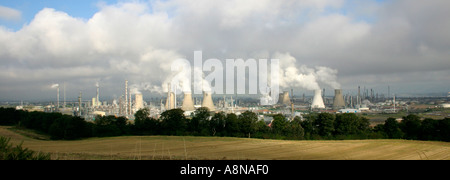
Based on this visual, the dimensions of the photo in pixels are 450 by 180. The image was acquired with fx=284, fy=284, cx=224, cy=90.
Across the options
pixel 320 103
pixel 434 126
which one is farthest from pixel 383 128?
pixel 320 103

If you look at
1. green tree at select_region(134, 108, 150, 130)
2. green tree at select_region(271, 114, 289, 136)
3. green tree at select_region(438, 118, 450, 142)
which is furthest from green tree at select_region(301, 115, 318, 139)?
green tree at select_region(134, 108, 150, 130)

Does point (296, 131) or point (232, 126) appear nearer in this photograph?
point (296, 131)

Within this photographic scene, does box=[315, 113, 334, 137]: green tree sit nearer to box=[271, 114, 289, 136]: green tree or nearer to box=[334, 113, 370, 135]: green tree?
box=[334, 113, 370, 135]: green tree

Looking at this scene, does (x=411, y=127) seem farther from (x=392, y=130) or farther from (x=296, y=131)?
(x=296, y=131)

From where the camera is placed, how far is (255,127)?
26453 millimetres

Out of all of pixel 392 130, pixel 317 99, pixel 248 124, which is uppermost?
pixel 317 99

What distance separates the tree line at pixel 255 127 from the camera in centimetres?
2422

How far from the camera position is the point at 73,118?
2659 cm

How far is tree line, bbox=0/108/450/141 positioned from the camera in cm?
2422

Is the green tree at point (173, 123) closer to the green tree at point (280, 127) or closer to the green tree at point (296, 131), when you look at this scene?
the green tree at point (280, 127)

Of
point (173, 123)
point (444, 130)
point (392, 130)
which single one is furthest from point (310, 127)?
point (173, 123)

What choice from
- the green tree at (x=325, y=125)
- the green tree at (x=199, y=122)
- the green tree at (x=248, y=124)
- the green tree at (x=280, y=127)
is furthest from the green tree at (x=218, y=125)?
the green tree at (x=325, y=125)
